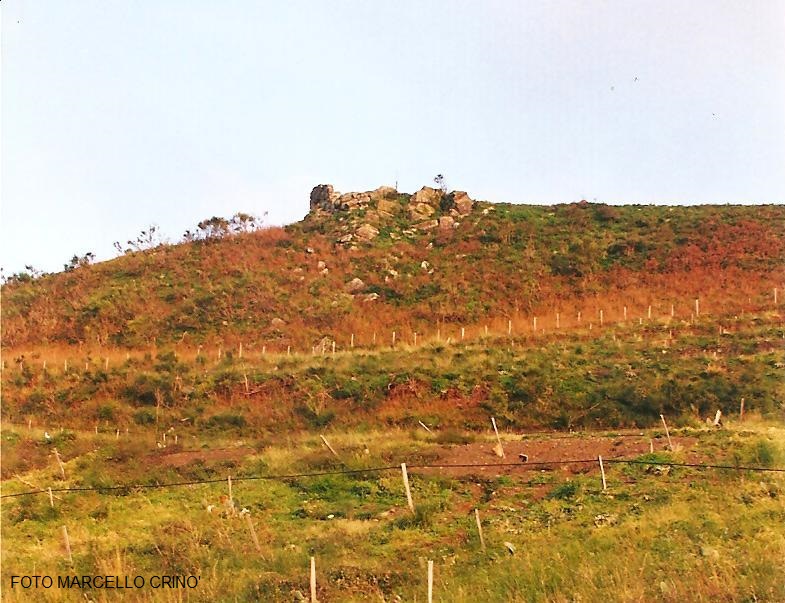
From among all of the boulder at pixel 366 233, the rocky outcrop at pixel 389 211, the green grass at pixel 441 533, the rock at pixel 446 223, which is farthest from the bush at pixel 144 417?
the rock at pixel 446 223

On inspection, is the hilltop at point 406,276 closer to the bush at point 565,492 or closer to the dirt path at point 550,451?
the dirt path at point 550,451

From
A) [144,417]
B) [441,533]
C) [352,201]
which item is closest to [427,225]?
[352,201]

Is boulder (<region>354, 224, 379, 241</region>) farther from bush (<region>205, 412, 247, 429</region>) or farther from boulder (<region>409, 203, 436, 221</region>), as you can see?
bush (<region>205, 412, 247, 429</region>)

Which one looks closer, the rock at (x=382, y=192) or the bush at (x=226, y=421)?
the bush at (x=226, y=421)

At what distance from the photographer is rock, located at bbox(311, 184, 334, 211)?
2399 inches

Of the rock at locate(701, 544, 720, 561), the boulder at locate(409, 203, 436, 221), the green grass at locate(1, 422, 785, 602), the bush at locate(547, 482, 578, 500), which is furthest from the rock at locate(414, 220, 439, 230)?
the rock at locate(701, 544, 720, 561)

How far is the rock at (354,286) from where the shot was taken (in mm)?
43531

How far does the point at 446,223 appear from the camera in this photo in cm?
5466

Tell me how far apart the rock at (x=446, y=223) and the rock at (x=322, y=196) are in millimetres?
11554

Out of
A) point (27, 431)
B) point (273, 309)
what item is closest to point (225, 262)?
point (273, 309)

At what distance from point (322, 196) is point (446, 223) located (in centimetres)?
1467

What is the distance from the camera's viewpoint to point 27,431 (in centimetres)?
2202

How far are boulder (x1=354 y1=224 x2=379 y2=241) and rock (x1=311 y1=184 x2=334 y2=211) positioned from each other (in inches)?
345

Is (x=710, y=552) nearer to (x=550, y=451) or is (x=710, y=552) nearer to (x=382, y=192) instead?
(x=550, y=451)
